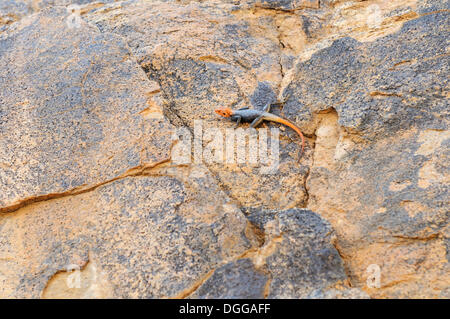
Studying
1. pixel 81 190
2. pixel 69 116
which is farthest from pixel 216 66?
pixel 81 190

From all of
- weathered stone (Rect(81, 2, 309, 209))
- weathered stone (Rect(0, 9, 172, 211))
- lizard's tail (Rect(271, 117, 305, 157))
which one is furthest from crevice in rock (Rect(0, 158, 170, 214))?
lizard's tail (Rect(271, 117, 305, 157))

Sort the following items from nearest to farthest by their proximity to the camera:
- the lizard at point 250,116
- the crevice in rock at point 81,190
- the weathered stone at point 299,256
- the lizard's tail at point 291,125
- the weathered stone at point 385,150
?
the weathered stone at point 299,256, the weathered stone at point 385,150, the crevice in rock at point 81,190, the lizard's tail at point 291,125, the lizard at point 250,116

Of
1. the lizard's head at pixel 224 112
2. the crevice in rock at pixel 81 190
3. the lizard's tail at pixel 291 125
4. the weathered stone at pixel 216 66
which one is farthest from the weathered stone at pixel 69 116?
the lizard's tail at pixel 291 125

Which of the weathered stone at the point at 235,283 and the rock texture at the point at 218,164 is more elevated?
the rock texture at the point at 218,164

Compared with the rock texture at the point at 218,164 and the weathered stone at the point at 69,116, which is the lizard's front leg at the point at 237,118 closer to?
the rock texture at the point at 218,164

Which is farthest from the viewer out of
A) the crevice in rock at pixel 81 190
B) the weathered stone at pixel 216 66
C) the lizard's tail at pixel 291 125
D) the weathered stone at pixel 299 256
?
the lizard's tail at pixel 291 125

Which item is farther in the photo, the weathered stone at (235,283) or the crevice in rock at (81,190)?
the crevice in rock at (81,190)

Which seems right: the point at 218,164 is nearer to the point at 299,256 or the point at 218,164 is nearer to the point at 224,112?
the point at 224,112

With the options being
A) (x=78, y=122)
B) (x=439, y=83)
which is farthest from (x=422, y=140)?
(x=78, y=122)
